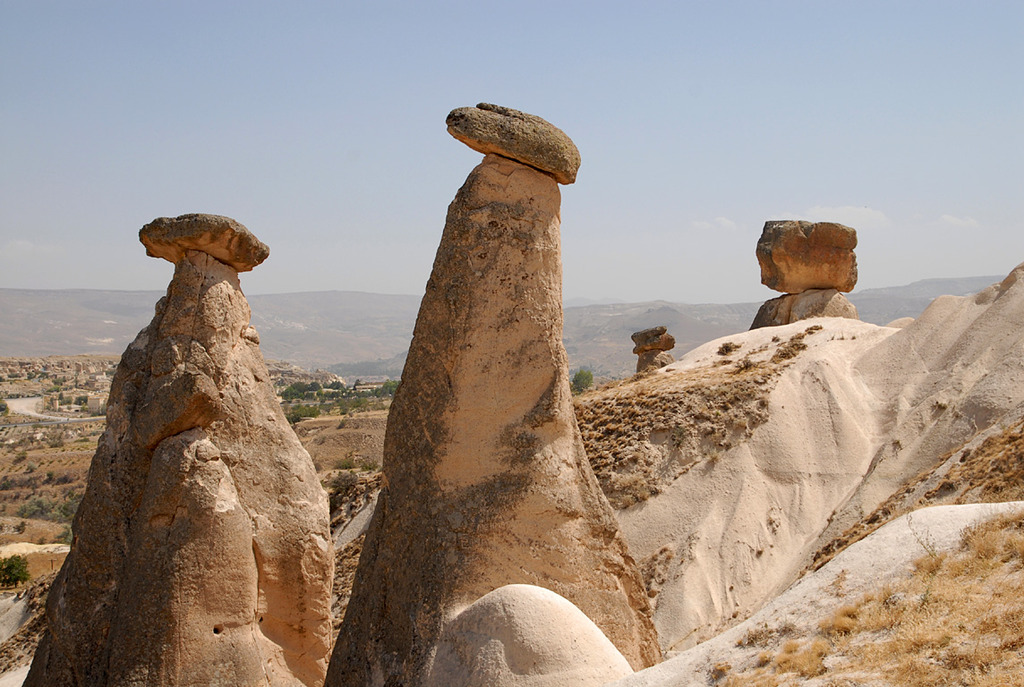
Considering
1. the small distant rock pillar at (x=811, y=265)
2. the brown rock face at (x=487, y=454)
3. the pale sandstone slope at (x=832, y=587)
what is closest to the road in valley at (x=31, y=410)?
the small distant rock pillar at (x=811, y=265)

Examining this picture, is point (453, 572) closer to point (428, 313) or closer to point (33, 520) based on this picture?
point (428, 313)

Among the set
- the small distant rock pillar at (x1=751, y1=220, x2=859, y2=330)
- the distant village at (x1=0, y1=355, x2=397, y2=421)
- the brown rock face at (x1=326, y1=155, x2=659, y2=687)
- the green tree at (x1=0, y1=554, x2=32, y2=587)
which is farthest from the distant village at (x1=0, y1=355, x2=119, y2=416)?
the brown rock face at (x1=326, y1=155, x2=659, y2=687)

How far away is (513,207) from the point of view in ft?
22.1

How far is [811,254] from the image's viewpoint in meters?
25.8

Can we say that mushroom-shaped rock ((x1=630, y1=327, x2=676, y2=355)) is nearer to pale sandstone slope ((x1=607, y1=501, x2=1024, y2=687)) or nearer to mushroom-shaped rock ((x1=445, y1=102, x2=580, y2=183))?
mushroom-shaped rock ((x1=445, y1=102, x2=580, y2=183))

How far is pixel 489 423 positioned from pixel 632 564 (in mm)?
1663

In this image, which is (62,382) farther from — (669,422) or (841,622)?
(841,622)

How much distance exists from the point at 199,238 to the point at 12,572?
68.1 ft

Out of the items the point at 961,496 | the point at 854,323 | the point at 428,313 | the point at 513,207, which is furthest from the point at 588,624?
the point at 854,323

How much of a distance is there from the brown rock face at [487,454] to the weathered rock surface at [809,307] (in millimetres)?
19741

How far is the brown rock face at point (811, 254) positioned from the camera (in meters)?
25.8

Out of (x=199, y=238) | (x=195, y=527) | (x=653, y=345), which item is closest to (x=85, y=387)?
(x=653, y=345)

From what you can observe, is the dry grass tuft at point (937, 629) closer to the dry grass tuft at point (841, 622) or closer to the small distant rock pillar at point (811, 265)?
the dry grass tuft at point (841, 622)

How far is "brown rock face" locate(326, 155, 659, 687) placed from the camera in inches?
251
